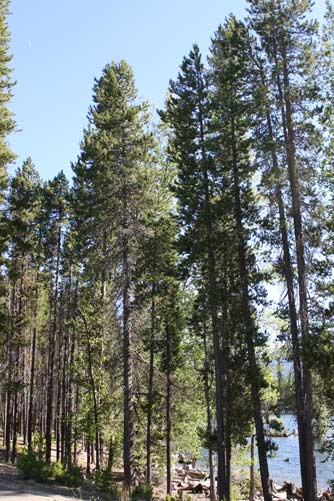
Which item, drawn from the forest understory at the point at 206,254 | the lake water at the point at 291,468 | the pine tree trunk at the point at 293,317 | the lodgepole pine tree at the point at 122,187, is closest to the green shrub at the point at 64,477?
the forest understory at the point at 206,254

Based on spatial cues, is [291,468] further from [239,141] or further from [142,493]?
[239,141]

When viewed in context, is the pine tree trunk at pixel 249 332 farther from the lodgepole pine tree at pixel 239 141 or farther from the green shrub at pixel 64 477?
the green shrub at pixel 64 477

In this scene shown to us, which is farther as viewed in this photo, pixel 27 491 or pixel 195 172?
pixel 195 172

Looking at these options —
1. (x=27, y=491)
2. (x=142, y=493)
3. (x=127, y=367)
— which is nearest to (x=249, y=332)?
(x=127, y=367)

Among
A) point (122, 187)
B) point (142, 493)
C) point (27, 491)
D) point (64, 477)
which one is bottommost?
point (142, 493)

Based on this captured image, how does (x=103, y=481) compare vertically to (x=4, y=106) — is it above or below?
below

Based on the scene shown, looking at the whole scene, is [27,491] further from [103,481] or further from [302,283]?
[302,283]

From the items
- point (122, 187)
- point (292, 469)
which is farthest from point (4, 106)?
point (292, 469)

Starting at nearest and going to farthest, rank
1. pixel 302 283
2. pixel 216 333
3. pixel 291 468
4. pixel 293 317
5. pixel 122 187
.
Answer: pixel 302 283
pixel 293 317
pixel 216 333
pixel 122 187
pixel 291 468

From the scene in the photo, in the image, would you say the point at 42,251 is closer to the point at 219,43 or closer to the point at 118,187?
the point at 118,187

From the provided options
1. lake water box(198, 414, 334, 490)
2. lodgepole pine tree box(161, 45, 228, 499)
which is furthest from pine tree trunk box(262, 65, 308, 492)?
lake water box(198, 414, 334, 490)

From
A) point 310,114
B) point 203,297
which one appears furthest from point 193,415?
point 310,114

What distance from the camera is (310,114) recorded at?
49.2 feet

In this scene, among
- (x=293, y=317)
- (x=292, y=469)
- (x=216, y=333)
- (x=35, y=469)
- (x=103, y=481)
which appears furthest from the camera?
(x=292, y=469)
